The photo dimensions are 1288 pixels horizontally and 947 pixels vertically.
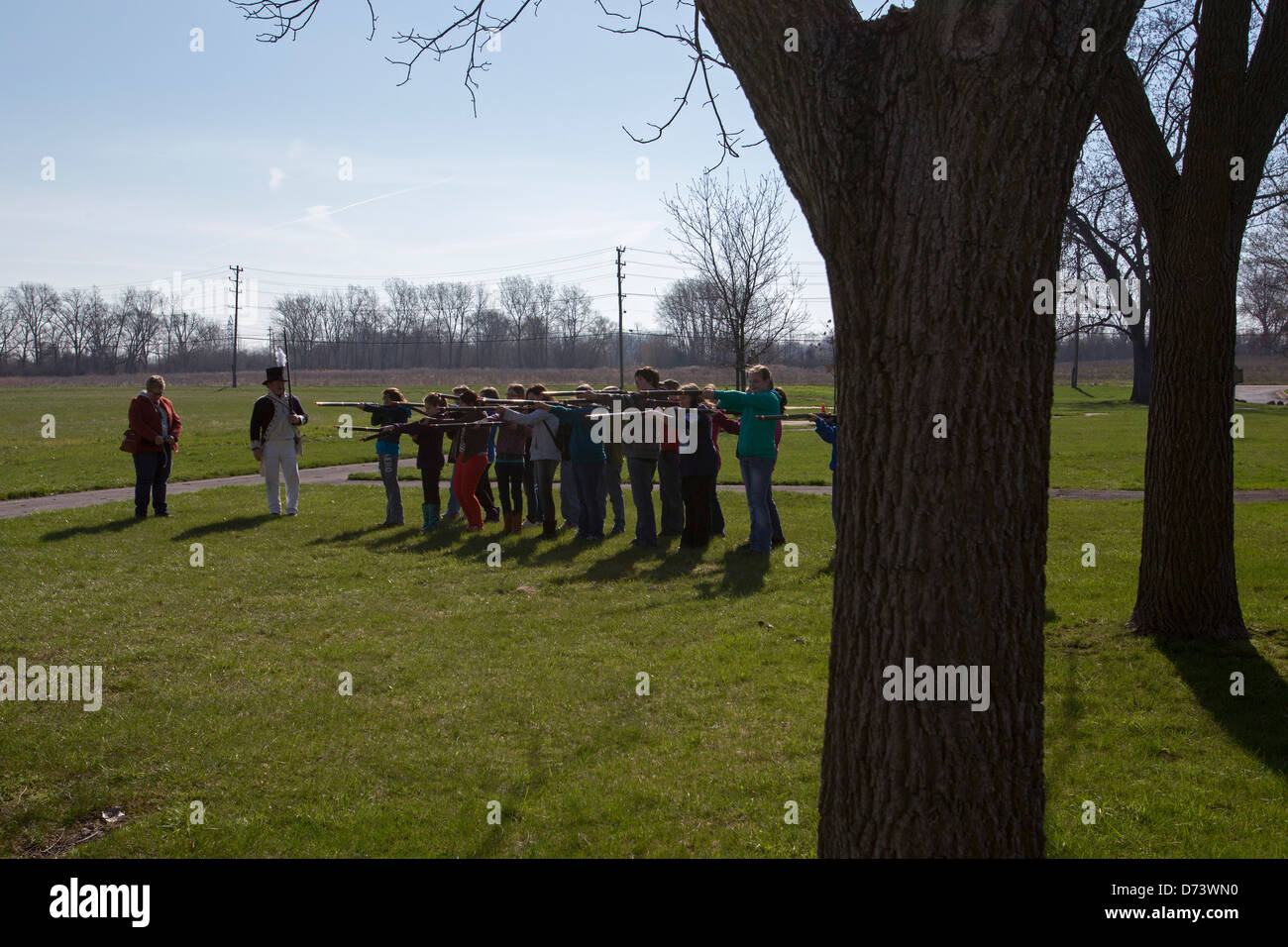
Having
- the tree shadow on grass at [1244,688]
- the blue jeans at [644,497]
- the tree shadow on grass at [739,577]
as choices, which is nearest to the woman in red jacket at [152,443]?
the blue jeans at [644,497]

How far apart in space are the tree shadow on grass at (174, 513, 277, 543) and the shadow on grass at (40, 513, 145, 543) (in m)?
1.05

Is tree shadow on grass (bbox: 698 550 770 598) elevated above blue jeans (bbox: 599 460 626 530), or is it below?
below

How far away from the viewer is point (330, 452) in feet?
85.4

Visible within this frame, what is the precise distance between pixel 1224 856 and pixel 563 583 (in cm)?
673

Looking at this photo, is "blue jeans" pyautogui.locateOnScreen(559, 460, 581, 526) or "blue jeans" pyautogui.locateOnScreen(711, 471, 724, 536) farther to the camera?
"blue jeans" pyautogui.locateOnScreen(559, 460, 581, 526)

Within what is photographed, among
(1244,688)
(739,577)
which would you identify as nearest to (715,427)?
(739,577)

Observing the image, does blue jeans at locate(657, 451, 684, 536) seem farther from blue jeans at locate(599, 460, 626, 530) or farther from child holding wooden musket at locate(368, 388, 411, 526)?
child holding wooden musket at locate(368, 388, 411, 526)

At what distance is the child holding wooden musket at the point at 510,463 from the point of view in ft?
42.1

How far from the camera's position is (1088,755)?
526cm

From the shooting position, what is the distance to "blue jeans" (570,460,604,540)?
40.7 ft

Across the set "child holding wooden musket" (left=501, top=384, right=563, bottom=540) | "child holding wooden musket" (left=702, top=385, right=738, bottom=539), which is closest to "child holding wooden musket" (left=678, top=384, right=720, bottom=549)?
"child holding wooden musket" (left=702, top=385, right=738, bottom=539)

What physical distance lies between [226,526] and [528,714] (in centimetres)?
919

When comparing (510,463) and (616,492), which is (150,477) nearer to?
(510,463)
